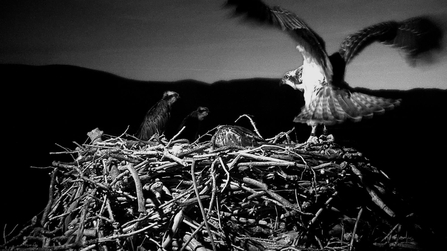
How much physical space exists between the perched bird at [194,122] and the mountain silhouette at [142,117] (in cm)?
11

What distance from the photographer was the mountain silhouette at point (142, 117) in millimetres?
1501

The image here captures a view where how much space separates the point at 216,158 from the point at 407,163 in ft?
6.03

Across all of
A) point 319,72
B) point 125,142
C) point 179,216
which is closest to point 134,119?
point 125,142

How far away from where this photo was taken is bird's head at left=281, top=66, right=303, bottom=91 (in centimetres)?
235

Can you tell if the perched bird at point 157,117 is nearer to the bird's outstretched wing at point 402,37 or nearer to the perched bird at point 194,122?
the perched bird at point 194,122

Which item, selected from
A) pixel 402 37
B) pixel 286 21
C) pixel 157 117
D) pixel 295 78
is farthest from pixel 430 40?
pixel 157 117

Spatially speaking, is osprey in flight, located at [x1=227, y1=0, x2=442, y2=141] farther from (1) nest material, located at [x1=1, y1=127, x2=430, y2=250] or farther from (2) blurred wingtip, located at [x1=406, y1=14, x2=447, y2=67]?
(1) nest material, located at [x1=1, y1=127, x2=430, y2=250]

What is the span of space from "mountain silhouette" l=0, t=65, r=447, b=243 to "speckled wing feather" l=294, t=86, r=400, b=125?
0.53ft

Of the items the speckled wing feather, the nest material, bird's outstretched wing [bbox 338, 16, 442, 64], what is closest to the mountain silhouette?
the speckled wing feather

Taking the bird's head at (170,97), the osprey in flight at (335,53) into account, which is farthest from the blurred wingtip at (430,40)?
the bird's head at (170,97)

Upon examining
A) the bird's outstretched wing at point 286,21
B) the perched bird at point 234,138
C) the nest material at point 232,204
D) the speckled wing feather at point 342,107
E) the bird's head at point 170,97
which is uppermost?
the bird's outstretched wing at point 286,21

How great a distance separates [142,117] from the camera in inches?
109

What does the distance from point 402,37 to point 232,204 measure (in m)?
1.82

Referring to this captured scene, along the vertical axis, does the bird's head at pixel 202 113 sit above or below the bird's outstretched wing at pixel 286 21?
below
